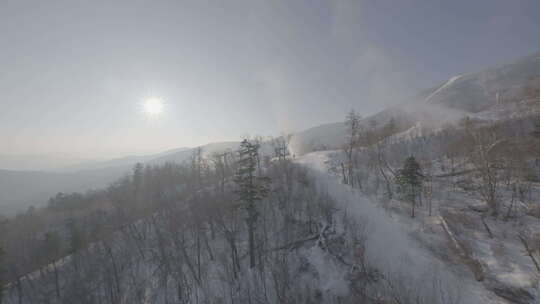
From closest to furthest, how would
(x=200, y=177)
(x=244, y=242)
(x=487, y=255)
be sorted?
(x=487, y=255) < (x=244, y=242) < (x=200, y=177)

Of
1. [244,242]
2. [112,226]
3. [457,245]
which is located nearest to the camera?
[457,245]

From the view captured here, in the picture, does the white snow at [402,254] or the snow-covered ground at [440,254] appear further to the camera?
the white snow at [402,254]

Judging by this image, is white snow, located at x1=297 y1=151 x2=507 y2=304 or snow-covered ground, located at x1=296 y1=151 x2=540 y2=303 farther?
white snow, located at x1=297 y1=151 x2=507 y2=304

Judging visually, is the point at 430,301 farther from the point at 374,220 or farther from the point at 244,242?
the point at 244,242

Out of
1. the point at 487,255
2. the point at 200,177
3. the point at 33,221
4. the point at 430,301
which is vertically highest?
the point at 200,177

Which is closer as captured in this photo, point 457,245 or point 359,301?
point 359,301

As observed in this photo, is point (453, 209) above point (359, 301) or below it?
above

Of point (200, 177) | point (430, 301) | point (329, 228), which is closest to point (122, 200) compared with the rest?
point (200, 177)

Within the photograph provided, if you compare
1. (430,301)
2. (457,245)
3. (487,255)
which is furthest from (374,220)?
(430,301)

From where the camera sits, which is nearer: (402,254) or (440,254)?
(440,254)
